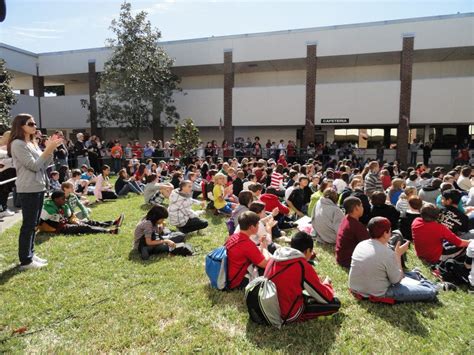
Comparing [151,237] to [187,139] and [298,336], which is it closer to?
[298,336]

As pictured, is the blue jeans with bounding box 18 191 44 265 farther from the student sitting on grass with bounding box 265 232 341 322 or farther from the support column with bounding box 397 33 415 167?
the support column with bounding box 397 33 415 167

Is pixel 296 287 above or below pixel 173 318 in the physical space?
above

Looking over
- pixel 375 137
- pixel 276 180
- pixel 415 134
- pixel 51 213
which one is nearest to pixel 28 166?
pixel 51 213

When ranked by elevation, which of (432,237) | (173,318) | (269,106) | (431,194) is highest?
(269,106)

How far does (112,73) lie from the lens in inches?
920

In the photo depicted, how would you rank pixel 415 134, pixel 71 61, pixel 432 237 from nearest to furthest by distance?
1. pixel 432 237
2. pixel 415 134
3. pixel 71 61

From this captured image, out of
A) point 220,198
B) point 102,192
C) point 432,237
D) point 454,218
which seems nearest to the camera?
point 432,237

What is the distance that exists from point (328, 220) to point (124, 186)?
828cm

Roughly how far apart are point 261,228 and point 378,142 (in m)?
21.9

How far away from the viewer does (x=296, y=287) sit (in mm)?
3857

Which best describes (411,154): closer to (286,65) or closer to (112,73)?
(286,65)

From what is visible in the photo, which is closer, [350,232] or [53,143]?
[53,143]

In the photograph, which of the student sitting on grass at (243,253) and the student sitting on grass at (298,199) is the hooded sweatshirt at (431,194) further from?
the student sitting on grass at (243,253)

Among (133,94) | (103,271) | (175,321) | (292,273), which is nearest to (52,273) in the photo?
(103,271)
